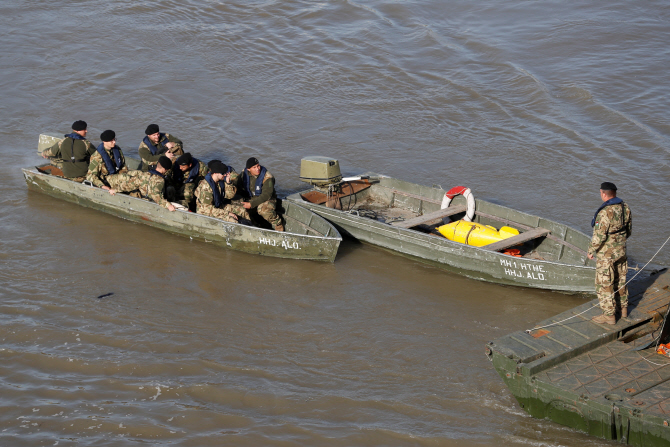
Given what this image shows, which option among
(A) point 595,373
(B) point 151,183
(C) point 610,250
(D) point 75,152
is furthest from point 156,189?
(A) point 595,373

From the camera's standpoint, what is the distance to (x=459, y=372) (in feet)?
26.5

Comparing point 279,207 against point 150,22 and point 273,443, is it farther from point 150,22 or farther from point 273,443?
point 150,22

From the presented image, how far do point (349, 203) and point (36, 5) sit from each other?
676 inches

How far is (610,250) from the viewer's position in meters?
7.77

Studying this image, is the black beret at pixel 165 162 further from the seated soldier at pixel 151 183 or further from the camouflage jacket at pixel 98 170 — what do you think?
the camouflage jacket at pixel 98 170

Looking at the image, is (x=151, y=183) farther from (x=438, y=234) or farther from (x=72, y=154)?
(x=438, y=234)

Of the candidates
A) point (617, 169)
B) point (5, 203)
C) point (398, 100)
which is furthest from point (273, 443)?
point (398, 100)

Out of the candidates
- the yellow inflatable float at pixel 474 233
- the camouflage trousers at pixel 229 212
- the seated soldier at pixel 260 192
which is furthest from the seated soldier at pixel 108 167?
the yellow inflatable float at pixel 474 233

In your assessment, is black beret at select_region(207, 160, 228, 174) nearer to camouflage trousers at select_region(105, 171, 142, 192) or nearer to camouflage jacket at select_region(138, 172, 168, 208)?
camouflage jacket at select_region(138, 172, 168, 208)

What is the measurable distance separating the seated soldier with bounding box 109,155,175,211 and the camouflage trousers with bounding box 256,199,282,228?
143 cm

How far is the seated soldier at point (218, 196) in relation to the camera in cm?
1063

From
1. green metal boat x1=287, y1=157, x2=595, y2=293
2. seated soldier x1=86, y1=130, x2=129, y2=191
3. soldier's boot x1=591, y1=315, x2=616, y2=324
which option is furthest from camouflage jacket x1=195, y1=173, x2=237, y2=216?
soldier's boot x1=591, y1=315, x2=616, y2=324

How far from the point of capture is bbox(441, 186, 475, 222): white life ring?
→ 431 inches

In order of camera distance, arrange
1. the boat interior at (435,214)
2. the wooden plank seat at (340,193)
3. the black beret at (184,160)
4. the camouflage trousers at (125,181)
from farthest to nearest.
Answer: the wooden plank seat at (340,193) → the camouflage trousers at (125,181) → the black beret at (184,160) → the boat interior at (435,214)
